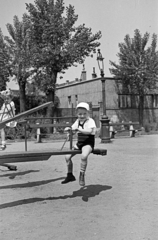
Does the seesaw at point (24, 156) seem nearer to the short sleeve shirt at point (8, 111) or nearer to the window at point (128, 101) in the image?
the short sleeve shirt at point (8, 111)

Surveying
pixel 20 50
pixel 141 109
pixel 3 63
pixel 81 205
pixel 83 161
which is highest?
pixel 20 50

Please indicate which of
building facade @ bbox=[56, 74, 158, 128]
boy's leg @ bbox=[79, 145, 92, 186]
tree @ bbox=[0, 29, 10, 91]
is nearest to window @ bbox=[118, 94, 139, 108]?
building facade @ bbox=[56, 74, 158, 128]

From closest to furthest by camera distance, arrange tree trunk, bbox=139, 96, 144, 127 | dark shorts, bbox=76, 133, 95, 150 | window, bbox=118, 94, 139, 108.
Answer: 1. dark shorts, bbox=76, 133, 95, 150
2. window, bbox=118, 94, 139, 108
3. tree trunk, bbox=139, 96, 144, 127

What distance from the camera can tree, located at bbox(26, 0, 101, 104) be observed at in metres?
24.1

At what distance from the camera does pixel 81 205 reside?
471cm

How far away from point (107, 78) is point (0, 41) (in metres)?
10.0

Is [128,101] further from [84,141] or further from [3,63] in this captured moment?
[84,141]

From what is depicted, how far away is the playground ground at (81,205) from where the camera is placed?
3648 mm

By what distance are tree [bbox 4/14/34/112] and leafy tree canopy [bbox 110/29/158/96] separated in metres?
8.73

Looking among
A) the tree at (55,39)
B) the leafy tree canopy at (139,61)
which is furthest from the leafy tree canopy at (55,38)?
the leafy tree canopy at (139,61)

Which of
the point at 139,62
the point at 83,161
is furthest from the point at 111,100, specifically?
the point at 83,161

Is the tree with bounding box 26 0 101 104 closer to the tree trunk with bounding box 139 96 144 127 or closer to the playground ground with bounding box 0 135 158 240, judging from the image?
the tree trunk with bounding box 139 96 144 127

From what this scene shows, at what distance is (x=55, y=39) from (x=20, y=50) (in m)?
3.91

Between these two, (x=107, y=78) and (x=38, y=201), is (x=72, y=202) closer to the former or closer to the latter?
(x=38, y=201)
